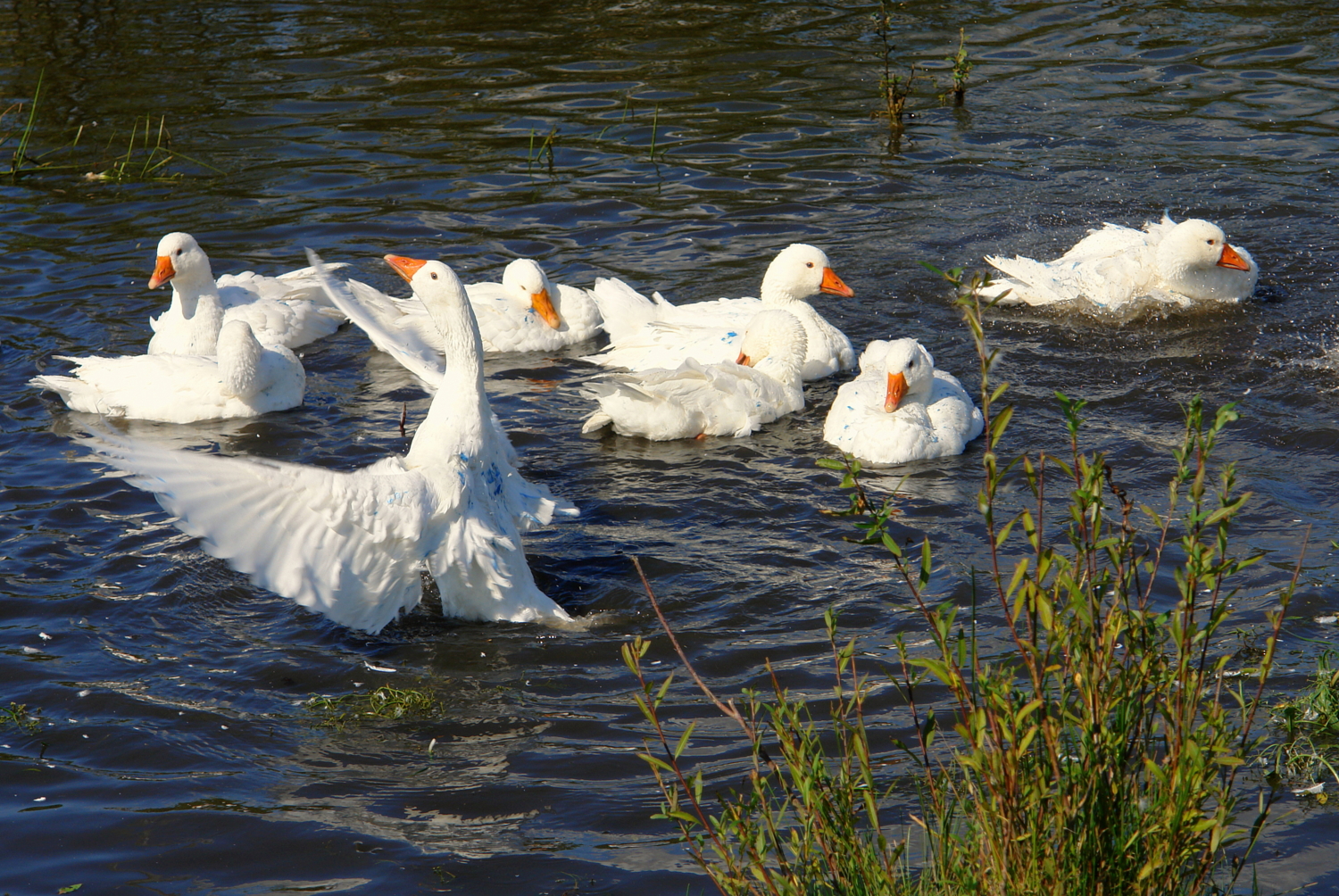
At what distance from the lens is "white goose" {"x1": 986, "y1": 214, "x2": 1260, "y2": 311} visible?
8.56 meters

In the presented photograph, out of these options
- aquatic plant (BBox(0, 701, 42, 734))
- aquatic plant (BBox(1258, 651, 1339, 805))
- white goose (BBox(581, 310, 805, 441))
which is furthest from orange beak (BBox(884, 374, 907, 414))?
aquatic plant (BBox(0, 701, 42, 734))

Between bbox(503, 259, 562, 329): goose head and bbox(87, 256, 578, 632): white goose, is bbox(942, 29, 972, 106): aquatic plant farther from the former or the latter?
bbox(87, 256, 578, 632): white goose

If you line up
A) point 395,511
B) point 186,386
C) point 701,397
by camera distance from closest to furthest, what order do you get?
point 395,511 < point 701,397 < point 186,386

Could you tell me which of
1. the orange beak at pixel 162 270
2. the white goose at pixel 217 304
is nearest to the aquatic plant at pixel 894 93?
the white goose at pixel 217 304

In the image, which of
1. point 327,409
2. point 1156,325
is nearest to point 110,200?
point 327,409

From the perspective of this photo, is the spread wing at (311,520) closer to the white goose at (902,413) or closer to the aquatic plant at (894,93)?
the white goose at (902,413)

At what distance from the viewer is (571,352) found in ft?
30.4

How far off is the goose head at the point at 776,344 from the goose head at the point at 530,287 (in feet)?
5.57

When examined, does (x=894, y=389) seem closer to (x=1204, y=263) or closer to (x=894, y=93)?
(x=1204, y=263)

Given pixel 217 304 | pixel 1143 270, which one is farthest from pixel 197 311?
pixel 1143 270

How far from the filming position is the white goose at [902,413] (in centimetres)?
712

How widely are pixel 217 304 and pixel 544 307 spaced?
2.36 metres

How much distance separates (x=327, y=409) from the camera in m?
8.30

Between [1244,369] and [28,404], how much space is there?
314 inches
